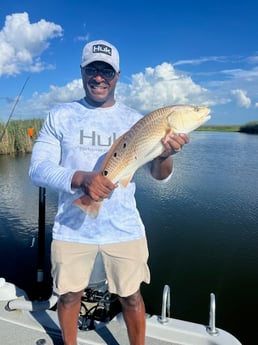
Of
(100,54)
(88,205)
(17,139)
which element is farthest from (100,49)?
(17,139)

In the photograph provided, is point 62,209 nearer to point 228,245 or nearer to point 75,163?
point 75,163

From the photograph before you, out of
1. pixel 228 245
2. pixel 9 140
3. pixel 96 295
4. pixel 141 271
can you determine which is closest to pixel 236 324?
pixel 228 245

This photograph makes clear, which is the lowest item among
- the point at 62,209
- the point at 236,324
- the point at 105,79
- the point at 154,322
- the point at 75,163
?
the point at 236,324

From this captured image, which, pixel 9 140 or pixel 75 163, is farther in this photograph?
pixel 9 140

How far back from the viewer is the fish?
182 cm

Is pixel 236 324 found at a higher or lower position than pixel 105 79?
lower

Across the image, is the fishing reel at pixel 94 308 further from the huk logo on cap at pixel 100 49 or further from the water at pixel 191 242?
the huk logo on cap at pixel 100 49

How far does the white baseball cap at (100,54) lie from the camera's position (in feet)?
6.59

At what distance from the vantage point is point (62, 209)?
6.73 feet

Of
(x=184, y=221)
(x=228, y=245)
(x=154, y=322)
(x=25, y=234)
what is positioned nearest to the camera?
(x=154, y=322)

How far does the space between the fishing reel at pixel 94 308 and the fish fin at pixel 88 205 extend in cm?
101

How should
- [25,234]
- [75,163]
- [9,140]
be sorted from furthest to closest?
[9,140]
[25,234]
[75,163]

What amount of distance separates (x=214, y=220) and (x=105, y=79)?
8.19 m

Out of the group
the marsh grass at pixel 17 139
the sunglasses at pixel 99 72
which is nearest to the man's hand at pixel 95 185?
the sunglasses at pixel 99 72
